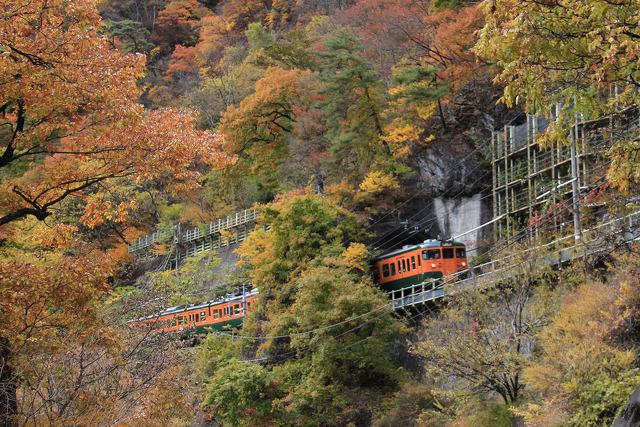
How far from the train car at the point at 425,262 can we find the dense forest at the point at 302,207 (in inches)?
43.6

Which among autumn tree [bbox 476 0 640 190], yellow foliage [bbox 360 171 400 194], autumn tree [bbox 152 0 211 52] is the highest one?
autumn tree [bbox 152 0 211 52]

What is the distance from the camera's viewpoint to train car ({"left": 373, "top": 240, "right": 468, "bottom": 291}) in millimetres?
29438

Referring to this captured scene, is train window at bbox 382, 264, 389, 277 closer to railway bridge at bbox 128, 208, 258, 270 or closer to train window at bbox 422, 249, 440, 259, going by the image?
train window at bbox 422, 249, 440, 259

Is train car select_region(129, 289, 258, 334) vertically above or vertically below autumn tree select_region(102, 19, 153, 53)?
below

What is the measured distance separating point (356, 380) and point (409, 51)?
18448 mm

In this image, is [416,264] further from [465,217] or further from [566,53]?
[566,53]

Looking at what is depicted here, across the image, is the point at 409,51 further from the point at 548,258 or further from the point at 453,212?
the point at 548,258

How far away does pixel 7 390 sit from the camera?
33.4 feet

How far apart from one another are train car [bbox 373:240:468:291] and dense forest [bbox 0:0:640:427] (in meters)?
1.11

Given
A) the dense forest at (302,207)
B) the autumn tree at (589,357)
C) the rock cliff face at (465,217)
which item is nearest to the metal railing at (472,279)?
the dense forest at (302,207)

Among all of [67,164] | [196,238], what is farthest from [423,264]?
[196,238]

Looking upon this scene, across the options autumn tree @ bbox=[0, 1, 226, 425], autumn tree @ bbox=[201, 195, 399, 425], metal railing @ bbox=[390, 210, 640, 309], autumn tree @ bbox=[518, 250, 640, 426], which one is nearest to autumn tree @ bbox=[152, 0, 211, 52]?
autumn tree @ bbox=[201, 195, 399, 425]

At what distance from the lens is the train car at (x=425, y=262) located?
29.4m

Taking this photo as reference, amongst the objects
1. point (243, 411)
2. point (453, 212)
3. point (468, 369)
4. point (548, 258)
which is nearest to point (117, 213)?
point (468, 369)
